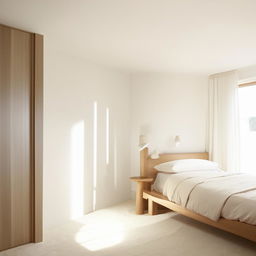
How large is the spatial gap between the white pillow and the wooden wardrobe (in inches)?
78.0

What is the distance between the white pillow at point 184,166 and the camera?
12.8ft

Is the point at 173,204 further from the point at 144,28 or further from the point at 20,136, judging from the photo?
the point at 144,28

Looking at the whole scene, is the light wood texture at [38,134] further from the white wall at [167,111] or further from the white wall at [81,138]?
the white wall at [167,111]

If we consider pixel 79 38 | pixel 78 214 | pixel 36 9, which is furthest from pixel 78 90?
pixel 78 214

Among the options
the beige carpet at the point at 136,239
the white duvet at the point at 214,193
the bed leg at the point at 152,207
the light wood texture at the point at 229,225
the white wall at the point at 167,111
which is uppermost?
the white wall at the point at 167,111

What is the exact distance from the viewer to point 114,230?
3244mm

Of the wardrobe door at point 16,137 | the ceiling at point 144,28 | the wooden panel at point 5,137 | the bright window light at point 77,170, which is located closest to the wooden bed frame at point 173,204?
the bright window light at point 77,170

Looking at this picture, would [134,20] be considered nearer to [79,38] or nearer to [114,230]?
[79,38]

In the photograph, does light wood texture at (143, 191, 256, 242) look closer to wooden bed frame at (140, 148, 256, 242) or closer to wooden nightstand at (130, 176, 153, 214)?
wooden bed frame at (140, 148, 256, 242)

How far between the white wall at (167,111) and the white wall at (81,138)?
0.19 meters

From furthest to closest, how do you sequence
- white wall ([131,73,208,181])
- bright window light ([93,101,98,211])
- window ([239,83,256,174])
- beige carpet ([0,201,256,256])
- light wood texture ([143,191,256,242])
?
white wall ([131,73,208,181]) < window ([239,83,256,174]) < bright window light ([93,101,98,211]) < beige carpet ([0,201,256,256]) < light wood texture ([143,191,256,242])

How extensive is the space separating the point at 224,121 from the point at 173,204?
191 cm

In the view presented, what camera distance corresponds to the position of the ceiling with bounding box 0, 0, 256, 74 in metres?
2.13

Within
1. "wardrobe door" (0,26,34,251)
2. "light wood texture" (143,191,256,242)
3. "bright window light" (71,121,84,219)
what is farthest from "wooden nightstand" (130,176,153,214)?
"wardrobe door" (0,26,34,251)
